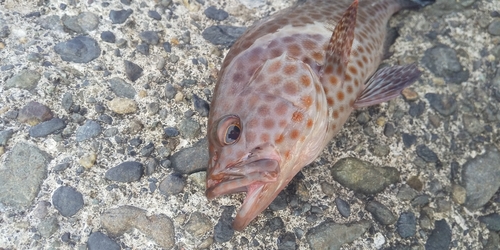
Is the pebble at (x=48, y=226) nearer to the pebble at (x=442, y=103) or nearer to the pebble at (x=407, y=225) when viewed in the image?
the pebble at (x=407, y=225)

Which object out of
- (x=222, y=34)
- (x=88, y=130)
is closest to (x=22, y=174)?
(x=88, y=130)

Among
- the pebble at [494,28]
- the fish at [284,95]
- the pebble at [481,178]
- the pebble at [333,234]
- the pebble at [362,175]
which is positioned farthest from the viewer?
the pebble at [494,28]

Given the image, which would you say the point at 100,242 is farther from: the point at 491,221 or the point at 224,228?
the point at 491,221

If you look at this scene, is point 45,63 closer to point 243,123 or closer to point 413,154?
point 243,123

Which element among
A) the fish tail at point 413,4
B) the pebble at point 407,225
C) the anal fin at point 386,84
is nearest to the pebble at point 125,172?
the anal fin at point 386,84

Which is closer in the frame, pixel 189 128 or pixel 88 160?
pixel 88 160

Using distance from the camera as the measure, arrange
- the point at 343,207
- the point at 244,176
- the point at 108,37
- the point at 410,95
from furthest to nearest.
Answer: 1. the point at 410,95
2. the point at 108,37
3. the point at 343,207
4. the point at 244,176

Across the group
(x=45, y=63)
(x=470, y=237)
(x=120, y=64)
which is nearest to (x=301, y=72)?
(x=120, y=64)
